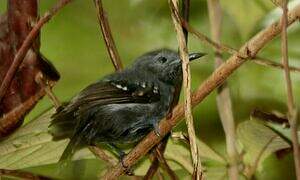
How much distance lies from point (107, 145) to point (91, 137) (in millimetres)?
229

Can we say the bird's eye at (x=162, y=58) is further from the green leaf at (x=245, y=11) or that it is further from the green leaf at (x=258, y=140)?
the green leaf at (x=258, y=140)

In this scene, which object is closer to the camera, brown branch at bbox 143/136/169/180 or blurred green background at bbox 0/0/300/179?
brown branch at bbox 143/136/169/180

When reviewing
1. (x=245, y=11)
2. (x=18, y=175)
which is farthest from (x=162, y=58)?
(x=18, y=175)

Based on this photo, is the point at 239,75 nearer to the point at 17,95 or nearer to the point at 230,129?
the point at 230,129

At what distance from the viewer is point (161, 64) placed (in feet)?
8.61

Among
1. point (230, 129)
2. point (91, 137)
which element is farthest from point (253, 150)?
point (91, 137)

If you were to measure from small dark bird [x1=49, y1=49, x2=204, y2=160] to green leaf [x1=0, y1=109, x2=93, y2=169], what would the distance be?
33 millimetres

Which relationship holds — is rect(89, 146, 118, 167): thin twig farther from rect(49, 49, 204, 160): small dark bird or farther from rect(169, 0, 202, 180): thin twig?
rect(169, 0, 202, 180): thin twig

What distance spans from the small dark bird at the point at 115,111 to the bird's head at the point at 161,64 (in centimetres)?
14

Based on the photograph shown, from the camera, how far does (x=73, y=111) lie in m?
2.15

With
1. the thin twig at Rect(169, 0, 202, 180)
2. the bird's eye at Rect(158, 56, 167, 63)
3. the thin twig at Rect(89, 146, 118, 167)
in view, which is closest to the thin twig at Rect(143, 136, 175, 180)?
the thin twig at Rect(89, 146, 118, 167)

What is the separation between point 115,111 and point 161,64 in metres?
0.38

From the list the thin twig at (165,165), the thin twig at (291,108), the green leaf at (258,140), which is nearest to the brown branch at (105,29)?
the thin twig at (165,165)

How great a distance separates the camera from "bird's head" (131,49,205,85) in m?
2.60
